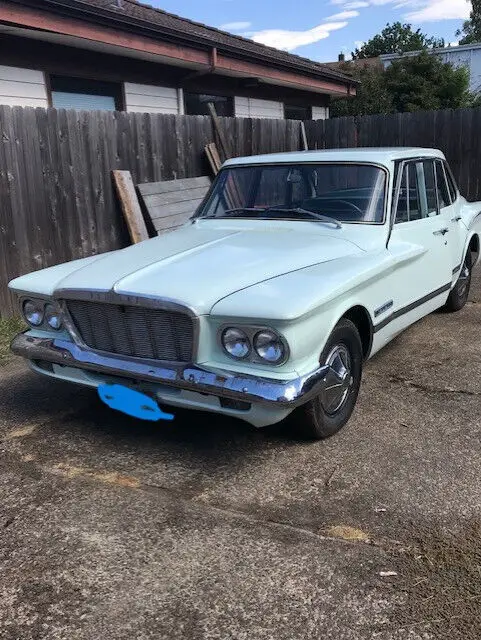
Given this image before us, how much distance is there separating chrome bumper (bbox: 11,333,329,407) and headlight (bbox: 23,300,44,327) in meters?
0.27

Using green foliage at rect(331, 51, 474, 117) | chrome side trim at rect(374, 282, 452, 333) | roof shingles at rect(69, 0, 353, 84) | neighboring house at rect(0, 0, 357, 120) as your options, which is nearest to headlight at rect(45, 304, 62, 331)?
chrome side trim at rect(374, 282, 452, 333)

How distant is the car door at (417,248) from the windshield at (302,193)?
0.23 m

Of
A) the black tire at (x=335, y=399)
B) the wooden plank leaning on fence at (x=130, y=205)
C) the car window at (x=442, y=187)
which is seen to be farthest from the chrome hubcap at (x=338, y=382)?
the wooden plank leaning on fence at (x=130, y=205)

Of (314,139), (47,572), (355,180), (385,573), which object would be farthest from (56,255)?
(314,139)

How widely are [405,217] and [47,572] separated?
3.32 metres

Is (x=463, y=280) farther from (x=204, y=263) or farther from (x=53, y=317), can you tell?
(x=53, y=317)

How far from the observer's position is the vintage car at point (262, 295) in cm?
295

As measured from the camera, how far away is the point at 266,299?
9.64 feet

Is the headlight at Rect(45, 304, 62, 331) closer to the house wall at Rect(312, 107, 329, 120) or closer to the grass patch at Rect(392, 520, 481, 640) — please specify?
the grass patch at Rect(392, 520, 481, 640)

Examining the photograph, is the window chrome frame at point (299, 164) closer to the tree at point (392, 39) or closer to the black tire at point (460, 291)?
the black tire at point (460, 291)

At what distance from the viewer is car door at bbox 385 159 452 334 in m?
4.18

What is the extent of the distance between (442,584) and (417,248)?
2651 millimetres

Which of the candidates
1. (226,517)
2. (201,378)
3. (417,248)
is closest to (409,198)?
(417,248)

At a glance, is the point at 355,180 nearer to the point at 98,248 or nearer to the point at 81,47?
the point at 98,248
